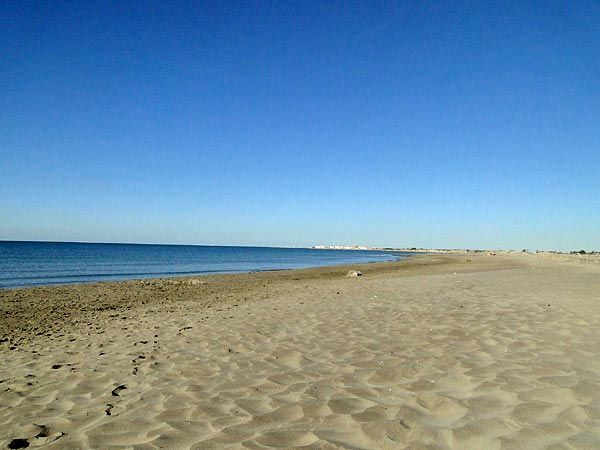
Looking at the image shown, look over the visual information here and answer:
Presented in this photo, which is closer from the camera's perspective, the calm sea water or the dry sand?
the dry sand

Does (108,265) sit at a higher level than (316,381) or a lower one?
lower

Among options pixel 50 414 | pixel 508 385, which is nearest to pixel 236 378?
pixel 50 414

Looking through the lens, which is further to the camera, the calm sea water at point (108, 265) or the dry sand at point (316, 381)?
the calm sea water at point (108, 265)

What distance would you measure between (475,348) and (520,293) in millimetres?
7326

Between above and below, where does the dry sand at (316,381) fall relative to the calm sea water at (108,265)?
above

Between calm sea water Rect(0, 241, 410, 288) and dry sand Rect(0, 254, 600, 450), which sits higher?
dry sand Rect(0, 254, 600, 450)

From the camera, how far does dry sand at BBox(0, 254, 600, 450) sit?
3002 mm

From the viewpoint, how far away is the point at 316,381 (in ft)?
14.0

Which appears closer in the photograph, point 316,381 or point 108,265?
point 316,381

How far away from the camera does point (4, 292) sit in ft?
52.6

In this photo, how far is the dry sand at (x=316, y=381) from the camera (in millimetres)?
3002

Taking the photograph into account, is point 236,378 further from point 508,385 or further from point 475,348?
point 475,348

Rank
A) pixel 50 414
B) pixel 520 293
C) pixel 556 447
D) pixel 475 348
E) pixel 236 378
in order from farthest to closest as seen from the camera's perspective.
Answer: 1. pixel 520 293
2. pixel 475 348
3. pixel 236 378
4. pixel 50 414
5. pixel 556 447

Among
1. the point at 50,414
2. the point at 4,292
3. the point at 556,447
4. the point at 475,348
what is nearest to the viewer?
the point at 556,447
